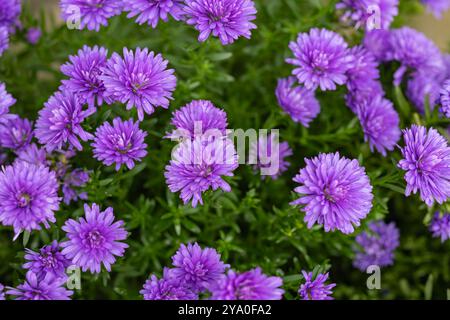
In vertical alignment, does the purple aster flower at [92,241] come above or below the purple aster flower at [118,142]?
below

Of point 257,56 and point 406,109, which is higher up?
point 257,56

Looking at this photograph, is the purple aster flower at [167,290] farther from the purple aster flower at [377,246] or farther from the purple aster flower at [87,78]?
the purple aster flower at [377,246]

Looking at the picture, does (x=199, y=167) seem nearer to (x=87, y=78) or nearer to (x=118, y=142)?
(x=118, y=142)

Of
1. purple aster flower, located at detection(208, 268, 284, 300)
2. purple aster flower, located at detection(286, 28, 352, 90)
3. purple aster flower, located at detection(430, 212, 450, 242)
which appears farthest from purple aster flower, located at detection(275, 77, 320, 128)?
purple aster flower, located at detection(208, 268, 284, 300)

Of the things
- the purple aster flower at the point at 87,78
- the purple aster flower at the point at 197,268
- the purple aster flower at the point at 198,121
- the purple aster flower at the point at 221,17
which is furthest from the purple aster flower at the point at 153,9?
the purple aster flower at the point at 197,268
